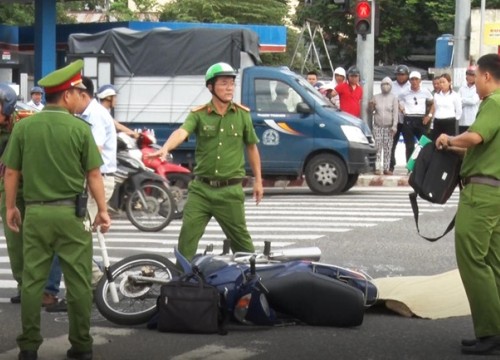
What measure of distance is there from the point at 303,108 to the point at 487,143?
12.2m

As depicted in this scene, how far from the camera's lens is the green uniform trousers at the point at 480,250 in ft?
27.0

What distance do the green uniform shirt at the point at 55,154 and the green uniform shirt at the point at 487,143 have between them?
7.86 feet

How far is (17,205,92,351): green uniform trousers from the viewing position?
7996mm

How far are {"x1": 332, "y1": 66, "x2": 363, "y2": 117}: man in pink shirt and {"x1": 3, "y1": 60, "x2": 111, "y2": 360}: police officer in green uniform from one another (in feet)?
52.3

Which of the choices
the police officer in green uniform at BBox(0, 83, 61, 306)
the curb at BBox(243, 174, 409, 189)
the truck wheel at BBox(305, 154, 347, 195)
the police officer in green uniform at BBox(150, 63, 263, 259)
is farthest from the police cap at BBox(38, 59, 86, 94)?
the curb at BBox(243, 174, 409, 189)

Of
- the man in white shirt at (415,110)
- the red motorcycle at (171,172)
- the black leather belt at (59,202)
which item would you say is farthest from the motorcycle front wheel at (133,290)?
the man in white shirt at (415,110)

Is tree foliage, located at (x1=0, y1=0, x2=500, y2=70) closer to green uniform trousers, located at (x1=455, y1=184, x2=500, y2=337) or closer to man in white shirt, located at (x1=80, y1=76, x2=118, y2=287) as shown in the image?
man in white shirt, located at (x1=80, y1=76, x2=118, y2=287)

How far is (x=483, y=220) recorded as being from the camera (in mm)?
8242

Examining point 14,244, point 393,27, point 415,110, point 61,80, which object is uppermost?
point 393,27

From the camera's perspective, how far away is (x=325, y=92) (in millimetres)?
24406

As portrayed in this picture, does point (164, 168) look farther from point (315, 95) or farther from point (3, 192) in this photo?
point (3, 192)

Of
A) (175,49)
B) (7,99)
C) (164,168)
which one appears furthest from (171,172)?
(7,99)

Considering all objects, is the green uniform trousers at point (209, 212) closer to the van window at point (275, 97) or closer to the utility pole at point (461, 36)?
the van window at point (275, 97)

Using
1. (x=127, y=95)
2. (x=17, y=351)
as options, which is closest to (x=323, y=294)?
(x=17, y=351)
